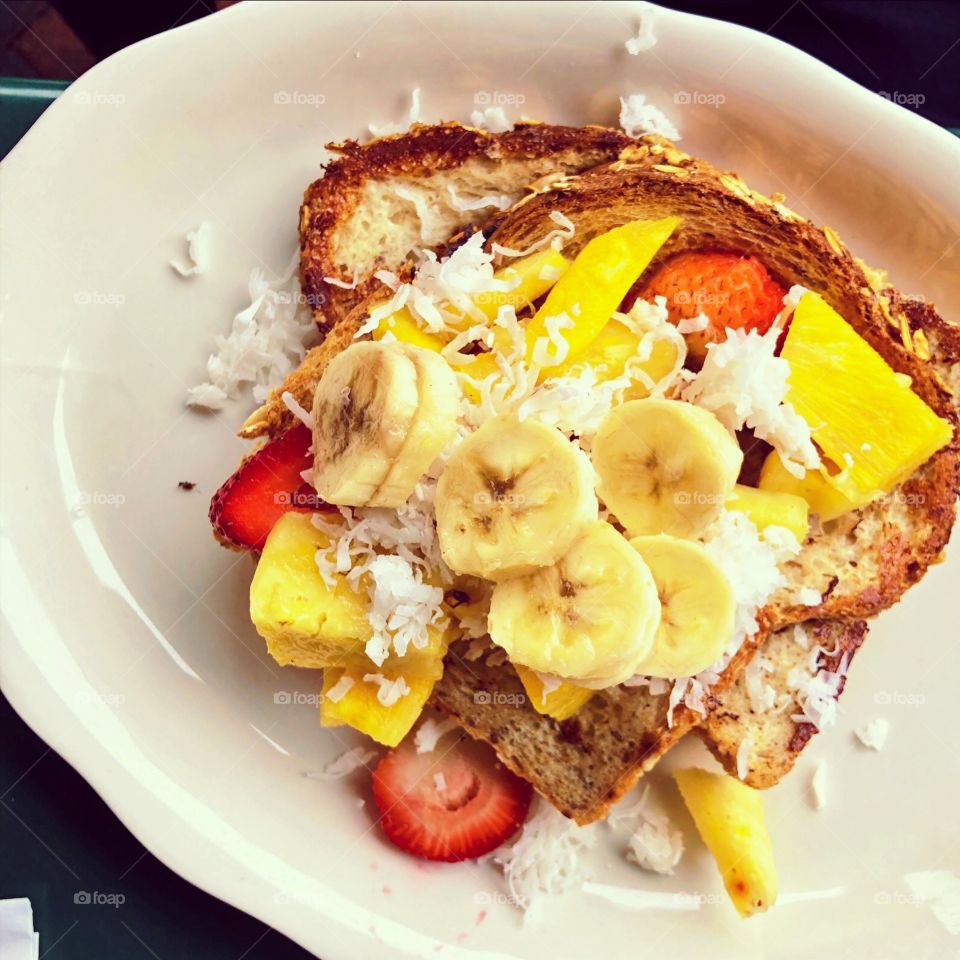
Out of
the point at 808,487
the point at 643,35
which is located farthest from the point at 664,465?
the point at 643,35

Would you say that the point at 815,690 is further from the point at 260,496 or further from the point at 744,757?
the point at 260,496

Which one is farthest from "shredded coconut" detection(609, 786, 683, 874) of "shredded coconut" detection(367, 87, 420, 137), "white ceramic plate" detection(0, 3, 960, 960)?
"shredded coconut" detection(367, 87, 420, 137)

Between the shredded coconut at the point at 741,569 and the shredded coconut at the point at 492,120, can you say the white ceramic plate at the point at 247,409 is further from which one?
the shredded coconut at the point at 741,569

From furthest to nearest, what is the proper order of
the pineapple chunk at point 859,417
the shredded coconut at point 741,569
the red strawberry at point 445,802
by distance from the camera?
the red strawberry at point 445,802, the pineapple chunk at point 859,417, the shredded coconut at point 741,569

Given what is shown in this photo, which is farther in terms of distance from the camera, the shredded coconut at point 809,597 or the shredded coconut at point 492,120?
the shredded coconut at point 492,120

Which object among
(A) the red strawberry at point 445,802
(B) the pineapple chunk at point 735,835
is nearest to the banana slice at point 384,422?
(A) the red strawberry at point 445,802
